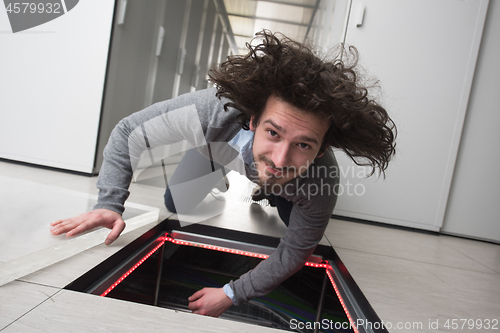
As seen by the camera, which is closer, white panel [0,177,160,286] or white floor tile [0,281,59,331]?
white floor tile [0,281,59,331]

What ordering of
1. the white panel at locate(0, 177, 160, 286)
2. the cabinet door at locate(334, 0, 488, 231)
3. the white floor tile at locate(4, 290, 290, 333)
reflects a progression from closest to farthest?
the white floor tile at locate(4, 290, 290, 333), the white panel at locate(0, 177, 160, 286), the cabinet door at locate(334, 0, 488, 231)

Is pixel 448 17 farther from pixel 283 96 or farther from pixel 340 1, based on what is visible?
pixel 283 96

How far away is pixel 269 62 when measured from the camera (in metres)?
0.81

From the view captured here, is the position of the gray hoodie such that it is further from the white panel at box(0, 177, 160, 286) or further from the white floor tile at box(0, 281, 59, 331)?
the white floor tile at box(0, 281, 59, 331)

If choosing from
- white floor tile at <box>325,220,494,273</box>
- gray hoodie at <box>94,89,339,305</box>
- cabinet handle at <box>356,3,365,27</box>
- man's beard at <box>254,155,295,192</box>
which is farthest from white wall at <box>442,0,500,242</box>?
man's beard at <box>254,155,295,192</box>

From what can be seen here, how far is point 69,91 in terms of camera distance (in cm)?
167

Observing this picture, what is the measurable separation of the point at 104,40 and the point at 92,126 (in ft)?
1.52

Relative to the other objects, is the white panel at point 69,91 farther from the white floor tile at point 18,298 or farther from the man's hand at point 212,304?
the man's hand at point 212,304

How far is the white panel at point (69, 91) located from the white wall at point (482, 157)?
2.06 m

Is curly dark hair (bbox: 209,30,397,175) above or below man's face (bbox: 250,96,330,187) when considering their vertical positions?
above

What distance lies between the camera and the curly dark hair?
2.46 ft

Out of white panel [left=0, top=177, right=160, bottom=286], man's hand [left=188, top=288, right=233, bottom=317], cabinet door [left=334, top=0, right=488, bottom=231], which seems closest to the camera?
white panel [left=0, top=177, right=160, bottom=286]

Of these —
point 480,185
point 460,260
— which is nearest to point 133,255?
point 460,260

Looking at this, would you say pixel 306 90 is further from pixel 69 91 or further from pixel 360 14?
pixel 69 91
